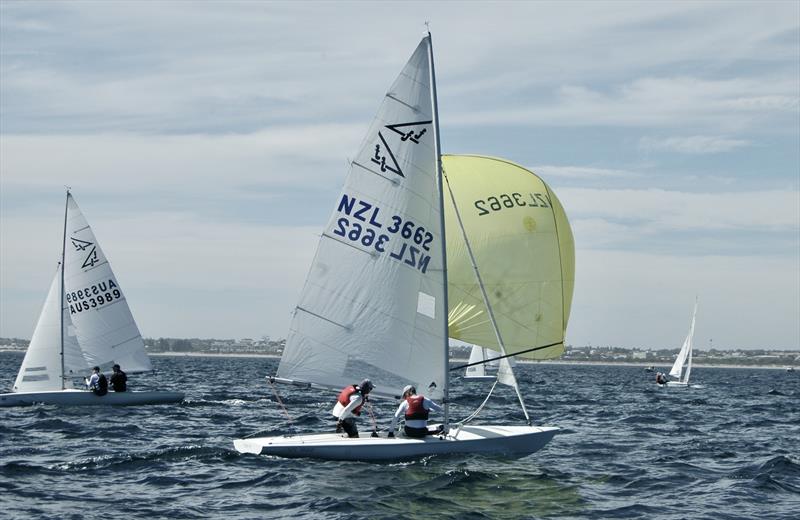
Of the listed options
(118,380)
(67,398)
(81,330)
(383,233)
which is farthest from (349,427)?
(81,330)

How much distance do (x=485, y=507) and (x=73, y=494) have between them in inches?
262

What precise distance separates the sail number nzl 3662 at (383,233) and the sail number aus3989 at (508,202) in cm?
201

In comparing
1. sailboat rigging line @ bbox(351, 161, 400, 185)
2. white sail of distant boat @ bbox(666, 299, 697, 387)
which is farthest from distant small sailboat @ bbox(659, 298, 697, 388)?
sailboat rigging line @ bbox(351, 161, 400, 185)

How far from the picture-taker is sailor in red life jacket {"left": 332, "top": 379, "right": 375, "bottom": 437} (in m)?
19.4

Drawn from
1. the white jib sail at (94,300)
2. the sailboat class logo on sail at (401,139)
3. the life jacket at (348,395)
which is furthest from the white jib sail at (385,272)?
the white jib sail at (94,300)

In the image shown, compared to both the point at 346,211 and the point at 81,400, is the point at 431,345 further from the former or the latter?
the point at 81,400

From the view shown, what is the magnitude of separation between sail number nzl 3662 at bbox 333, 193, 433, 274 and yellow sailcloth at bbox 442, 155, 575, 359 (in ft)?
4.72

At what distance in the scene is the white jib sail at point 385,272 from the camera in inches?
766

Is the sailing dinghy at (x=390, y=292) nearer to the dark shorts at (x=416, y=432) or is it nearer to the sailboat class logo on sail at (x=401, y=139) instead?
the sailboat class logo on sail at (x=401, y=139)

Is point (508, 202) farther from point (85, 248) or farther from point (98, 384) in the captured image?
point (85, 248)

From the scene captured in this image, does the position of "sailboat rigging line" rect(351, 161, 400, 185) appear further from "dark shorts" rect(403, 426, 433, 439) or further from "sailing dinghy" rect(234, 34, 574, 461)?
"dark shorts" rect(403, 426, 433, 439)

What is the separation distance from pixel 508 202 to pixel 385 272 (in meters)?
3.28

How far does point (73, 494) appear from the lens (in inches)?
640

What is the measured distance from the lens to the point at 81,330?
115 ft
